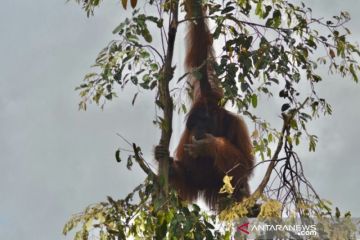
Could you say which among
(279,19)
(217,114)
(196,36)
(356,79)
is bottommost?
(356,79)

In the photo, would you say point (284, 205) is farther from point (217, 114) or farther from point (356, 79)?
point (217, 114)

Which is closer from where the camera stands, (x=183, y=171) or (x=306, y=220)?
(x=306, y=220)

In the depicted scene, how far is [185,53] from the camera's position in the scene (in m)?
5.93

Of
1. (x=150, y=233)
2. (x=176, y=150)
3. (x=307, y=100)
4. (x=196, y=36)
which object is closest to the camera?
(x=150, y=233)

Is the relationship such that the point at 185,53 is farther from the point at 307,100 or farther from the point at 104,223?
the point at 104,223

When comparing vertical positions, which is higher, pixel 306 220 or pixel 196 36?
pixel 196 36

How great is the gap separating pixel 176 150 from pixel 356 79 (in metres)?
2.27

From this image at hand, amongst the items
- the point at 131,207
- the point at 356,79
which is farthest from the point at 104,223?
the point at 356,79

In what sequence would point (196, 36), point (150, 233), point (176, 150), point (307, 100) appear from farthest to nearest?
point (176, 150), point (196, 36), point (307, 100), point (150, 233)

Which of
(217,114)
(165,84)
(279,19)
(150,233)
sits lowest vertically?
(150,233)

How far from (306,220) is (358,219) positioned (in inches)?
13.3

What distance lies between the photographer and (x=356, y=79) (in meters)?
4.49

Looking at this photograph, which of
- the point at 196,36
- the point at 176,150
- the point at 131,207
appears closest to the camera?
the point at 131,207

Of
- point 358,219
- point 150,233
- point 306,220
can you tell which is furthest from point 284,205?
point 150,233
